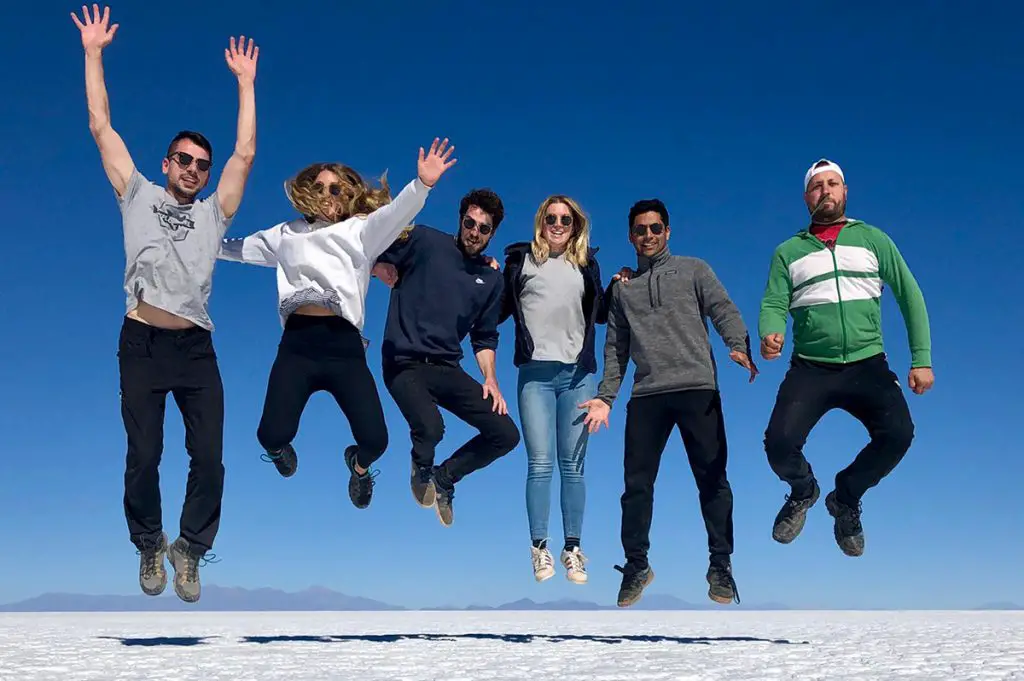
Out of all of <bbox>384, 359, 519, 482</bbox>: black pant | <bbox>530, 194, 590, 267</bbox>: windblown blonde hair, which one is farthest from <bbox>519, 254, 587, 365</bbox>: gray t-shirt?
<bbox>384, 359, 519, 482</bbox>: black pant

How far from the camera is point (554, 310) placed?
948cm

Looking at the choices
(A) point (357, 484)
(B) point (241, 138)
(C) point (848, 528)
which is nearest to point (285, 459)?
(A) point (357, 484)

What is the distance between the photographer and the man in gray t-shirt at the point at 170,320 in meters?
7.85

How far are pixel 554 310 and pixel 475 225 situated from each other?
44.1 inches

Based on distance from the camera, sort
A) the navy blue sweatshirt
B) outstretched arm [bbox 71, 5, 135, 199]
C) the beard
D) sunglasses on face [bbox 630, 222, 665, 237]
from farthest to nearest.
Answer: sunglasses on face [bbox 630, 222, 665, 237]
the navy blue sweatshirt
the beard
outstretched arm [bbox 71, 5, 135, 199]

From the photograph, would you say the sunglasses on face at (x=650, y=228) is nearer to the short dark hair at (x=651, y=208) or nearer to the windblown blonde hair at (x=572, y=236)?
the short dark hair at (x=651, y=208)

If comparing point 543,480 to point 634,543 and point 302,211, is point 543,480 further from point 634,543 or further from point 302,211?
point 302,211

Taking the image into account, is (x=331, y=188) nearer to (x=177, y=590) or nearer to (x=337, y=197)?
(x=337, y=197)

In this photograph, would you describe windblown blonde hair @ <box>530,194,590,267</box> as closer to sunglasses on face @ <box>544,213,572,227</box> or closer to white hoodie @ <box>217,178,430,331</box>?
sunglasses on face @ <box>544,213,572,227</box>

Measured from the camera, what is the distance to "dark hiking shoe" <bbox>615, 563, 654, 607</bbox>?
340 inches

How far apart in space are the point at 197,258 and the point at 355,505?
2.92 meters

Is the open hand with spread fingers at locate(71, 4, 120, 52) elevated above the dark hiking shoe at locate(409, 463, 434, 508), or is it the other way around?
the open hand with spread fingers at locate(71, 4, 120, 52)

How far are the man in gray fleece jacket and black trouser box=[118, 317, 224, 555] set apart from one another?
3.32m

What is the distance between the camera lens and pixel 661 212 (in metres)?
9.35
